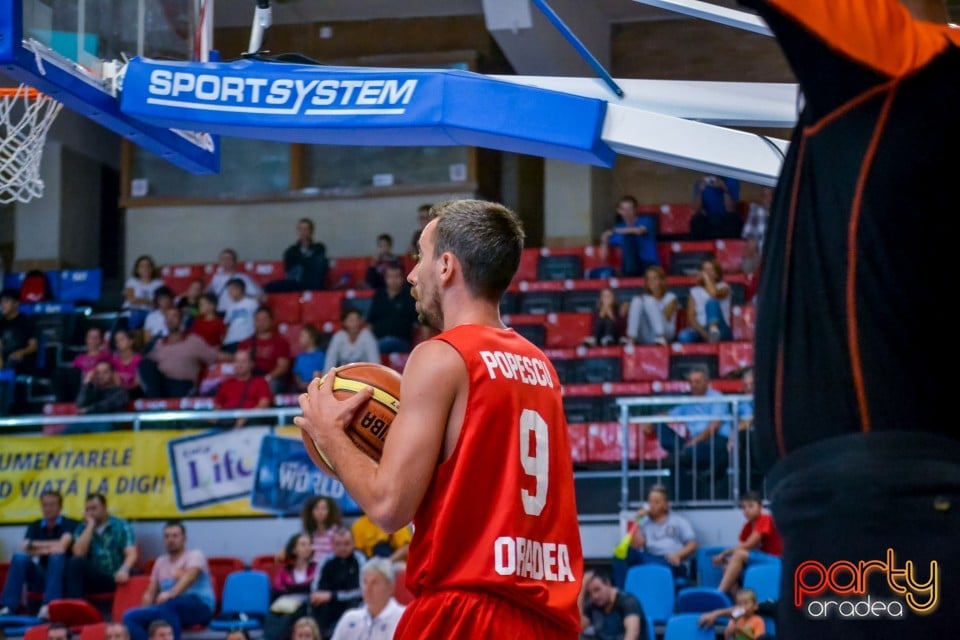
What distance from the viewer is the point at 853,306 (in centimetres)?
186

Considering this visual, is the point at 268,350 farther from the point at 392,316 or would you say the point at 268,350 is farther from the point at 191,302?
the point at 191,302

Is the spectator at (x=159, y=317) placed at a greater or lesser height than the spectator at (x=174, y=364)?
greater

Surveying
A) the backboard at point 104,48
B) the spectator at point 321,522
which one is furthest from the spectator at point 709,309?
the backboard at point 104,48

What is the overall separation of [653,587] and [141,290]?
910cm

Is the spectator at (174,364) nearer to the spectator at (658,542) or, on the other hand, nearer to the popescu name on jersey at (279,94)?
the spectator at (658,542)

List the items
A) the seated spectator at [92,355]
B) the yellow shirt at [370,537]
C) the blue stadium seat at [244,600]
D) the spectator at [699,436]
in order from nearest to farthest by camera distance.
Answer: the blue stadium seat at [244,600] → the yellow shirt at [370,537] → the spectator at [699,436] → the seated spectator at [92,355]

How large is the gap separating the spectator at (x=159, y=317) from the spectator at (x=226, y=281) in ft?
1.86

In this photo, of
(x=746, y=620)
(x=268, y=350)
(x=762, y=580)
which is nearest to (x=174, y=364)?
(x=268, y=350)

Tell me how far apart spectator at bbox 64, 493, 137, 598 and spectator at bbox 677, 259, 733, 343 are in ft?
20.5

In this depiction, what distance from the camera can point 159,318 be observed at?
16109 mm

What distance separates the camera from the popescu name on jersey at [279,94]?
545 cm

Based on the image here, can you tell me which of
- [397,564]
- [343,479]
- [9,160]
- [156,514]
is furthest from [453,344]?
[156,514]

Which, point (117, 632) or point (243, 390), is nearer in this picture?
point (117, 632)

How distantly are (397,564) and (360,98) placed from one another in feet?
21.6
